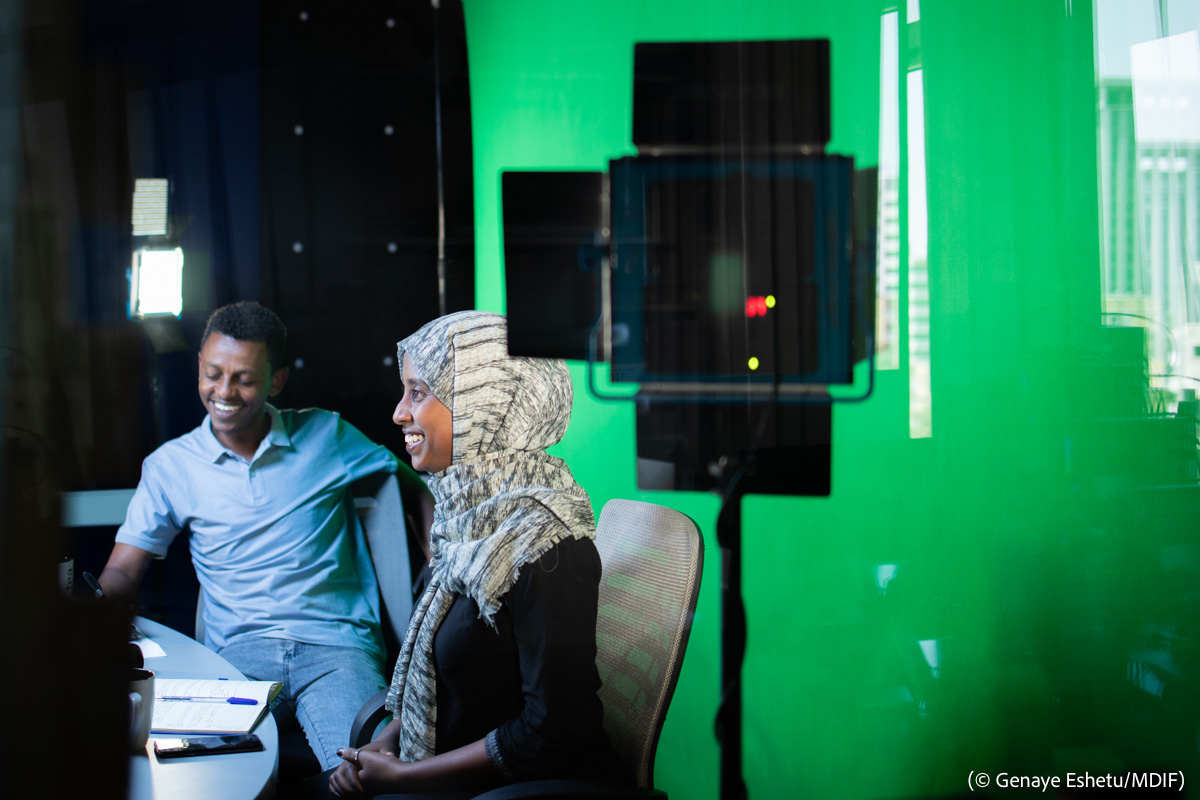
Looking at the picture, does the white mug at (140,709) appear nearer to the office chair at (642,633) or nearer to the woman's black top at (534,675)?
the woman's black top at (534,675)

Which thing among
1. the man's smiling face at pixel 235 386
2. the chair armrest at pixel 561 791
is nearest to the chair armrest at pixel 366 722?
the chair armrest at pixel 561 791

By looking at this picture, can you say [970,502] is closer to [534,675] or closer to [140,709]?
[534,675]

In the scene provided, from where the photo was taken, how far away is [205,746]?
3.62 ft

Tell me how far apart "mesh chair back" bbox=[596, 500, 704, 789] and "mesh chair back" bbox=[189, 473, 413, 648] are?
38cm

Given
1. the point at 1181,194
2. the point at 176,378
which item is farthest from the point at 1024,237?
the point at 176,378

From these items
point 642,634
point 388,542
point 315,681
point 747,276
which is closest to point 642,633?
point 642,634

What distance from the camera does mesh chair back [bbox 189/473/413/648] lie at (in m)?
1.42

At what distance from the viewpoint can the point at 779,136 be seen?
1531mm

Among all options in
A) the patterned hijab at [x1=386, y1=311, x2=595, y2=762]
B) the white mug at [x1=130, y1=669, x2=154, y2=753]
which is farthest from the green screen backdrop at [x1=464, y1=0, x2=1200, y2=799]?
the white mug at [x1=130, y1=669, x2=154, y2=753]

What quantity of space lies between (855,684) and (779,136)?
44.4 inches

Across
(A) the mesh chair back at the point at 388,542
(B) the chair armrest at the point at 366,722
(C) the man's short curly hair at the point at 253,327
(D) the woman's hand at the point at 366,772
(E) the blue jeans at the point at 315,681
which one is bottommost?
(D) the woman's hand at the point at 366,772

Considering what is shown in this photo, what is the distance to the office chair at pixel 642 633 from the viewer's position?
4.15 feet

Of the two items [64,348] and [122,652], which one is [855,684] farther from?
[64,348]

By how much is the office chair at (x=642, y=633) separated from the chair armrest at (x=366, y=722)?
405 millimetres
